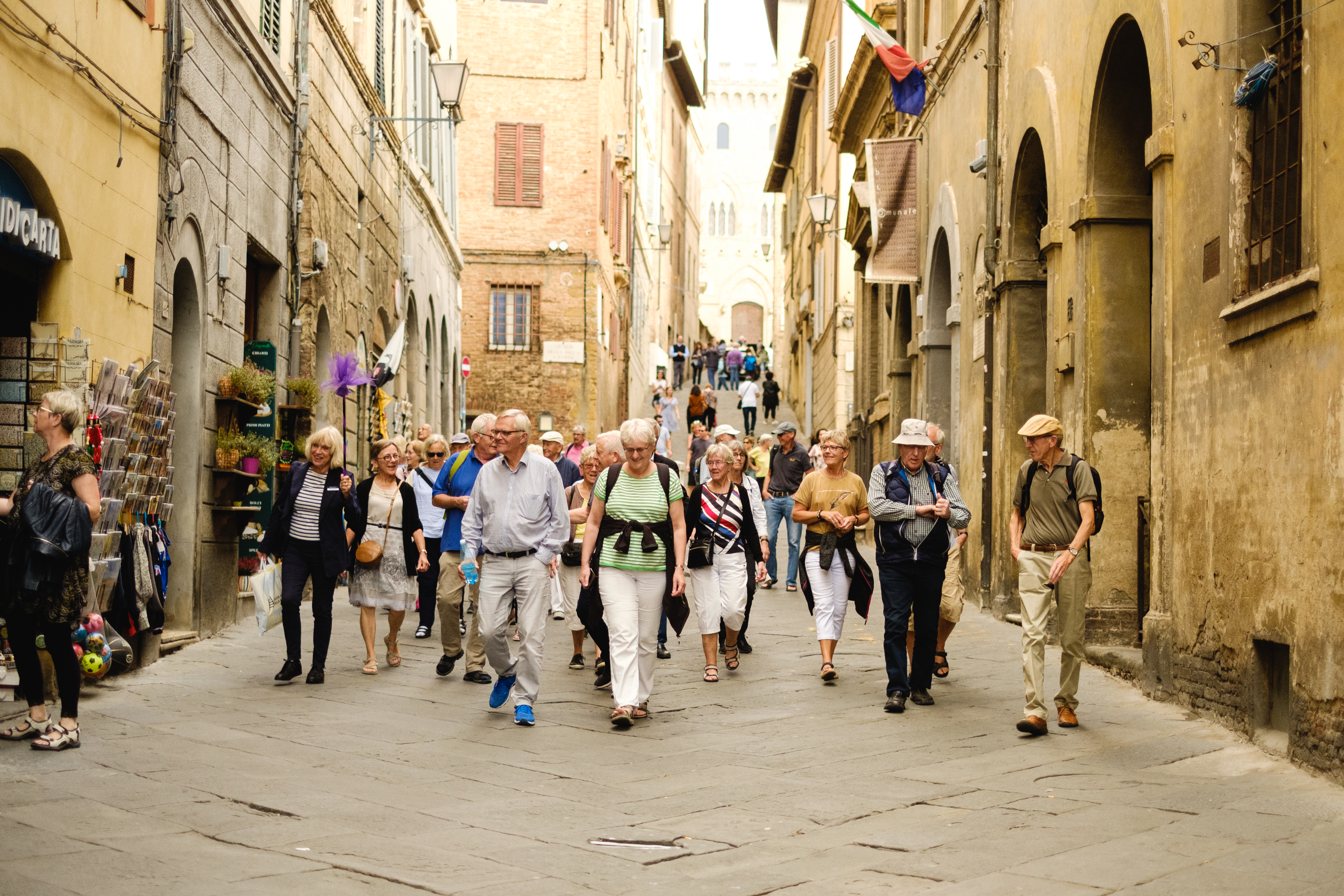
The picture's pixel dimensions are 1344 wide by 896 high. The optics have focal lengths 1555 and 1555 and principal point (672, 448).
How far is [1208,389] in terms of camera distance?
861cm

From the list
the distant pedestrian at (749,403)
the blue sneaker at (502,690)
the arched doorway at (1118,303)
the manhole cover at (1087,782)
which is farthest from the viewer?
the distant pedestrian at (749,403)

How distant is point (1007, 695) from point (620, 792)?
12.3 ft

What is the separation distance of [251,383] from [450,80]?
8.63 m

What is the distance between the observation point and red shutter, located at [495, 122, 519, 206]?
3428cm

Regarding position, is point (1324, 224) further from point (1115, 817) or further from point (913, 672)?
point (913, 672)

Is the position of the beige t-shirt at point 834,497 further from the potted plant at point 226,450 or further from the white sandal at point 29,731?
the white sandal at point 29,731

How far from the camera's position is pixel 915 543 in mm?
9398

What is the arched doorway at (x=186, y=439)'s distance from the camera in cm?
1190

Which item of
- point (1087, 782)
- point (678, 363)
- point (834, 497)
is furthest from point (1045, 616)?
point (678, 363)

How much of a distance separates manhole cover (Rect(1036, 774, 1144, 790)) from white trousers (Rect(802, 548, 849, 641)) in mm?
3210

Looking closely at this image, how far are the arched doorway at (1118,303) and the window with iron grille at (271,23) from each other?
286 inches

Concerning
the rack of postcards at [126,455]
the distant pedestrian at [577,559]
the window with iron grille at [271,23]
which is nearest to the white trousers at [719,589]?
the distant pedestrian at [577,559]

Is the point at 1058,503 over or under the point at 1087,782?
over

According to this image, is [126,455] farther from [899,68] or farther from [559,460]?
[899,68]
